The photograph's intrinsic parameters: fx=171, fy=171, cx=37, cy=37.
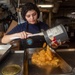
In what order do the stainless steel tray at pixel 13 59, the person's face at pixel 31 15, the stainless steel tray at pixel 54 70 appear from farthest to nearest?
the person's face at pixel 31 15 → the stainless steel tray at pixel 13 59 → the stainless steel tray at pixel 54 70

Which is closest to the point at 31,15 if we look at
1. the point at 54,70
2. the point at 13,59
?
the point at 13,59

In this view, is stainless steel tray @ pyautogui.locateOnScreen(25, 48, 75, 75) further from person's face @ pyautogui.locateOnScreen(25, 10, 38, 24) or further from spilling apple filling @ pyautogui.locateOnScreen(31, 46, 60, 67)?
person's face @ pyautogui.locateOnScreen(25, 10, 38, 24)

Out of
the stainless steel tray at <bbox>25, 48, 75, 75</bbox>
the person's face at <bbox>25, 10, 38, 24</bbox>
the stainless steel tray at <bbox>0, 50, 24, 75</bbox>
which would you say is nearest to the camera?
the stainless steel tray at <bbox>25, 48, 75, 75</bbox>

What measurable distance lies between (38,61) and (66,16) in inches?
123

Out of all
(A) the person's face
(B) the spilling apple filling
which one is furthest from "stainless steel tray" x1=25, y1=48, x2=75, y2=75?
(A) the person's face

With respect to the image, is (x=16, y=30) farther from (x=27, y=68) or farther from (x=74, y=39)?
(x=74, y=39)

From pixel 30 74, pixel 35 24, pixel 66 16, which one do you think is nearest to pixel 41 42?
pixel 35 24

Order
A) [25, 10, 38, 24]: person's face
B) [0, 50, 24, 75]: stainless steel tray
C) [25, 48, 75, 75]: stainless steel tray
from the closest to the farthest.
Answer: [25, 48, 75, 75]: stainless steel tray
[0, 50, 24, 75]: stainless steel tray
[25, 10, 38, 24]: person's face

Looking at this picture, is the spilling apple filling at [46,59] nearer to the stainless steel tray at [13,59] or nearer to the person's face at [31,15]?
the stainless steel tray at [13,59]

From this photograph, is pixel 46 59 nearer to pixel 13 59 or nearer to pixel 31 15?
pixel 13 59

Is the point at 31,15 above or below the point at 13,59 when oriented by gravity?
above

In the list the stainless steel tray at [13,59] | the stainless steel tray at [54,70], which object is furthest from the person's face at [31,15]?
the stainless steel tray at [54,70]

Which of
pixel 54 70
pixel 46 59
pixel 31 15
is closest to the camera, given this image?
pixel 54 70

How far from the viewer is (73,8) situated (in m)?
3.96
